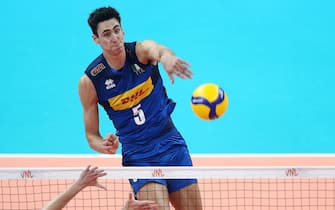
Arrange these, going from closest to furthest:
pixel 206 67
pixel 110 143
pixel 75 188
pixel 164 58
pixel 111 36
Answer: pixel 75 188, pixel 164 58, pixel 110 143, pixel 111 36, pixel 206 67

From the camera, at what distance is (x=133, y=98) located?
19.6ft

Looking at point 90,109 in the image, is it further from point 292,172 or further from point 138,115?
point 292,172

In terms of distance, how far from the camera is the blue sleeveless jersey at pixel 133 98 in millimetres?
5977

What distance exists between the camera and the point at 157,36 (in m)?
12.6

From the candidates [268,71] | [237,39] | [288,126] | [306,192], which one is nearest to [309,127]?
[288,126]

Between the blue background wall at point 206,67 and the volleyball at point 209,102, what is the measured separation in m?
6.08

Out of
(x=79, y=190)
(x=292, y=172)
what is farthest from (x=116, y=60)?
(x=292, y=172)

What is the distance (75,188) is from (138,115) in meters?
1.44

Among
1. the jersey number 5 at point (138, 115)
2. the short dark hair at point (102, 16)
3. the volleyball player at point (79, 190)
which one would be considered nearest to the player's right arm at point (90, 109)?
the jersey number 5 at point (138, 115)

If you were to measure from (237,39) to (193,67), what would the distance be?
941mm

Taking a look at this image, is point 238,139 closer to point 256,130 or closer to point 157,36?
point 256,130

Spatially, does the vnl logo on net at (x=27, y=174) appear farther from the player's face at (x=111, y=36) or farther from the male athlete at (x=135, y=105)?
the player's face at (x=111, y=36)

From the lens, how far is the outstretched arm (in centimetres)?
463

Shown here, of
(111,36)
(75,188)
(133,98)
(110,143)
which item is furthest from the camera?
(133,98)
